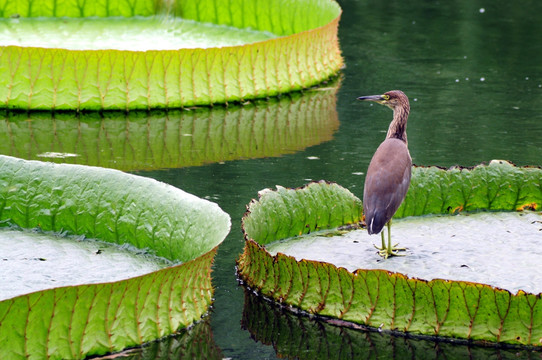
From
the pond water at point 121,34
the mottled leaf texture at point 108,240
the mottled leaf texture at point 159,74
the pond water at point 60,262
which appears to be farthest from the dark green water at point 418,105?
the pond water at point 121,34

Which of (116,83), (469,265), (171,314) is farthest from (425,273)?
(116,83)

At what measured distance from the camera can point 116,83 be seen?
8742mm

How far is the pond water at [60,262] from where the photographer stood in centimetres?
467

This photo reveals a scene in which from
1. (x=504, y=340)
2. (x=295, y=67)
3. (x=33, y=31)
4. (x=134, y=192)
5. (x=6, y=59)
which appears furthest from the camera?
(x=33, y=31)

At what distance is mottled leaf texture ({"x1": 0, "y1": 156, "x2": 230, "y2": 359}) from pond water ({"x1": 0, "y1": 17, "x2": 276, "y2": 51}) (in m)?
4.97

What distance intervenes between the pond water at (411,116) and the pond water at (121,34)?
56.1 inches

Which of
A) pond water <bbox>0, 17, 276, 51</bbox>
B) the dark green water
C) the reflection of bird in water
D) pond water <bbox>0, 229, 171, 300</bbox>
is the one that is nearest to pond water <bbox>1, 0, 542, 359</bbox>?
the dark green water

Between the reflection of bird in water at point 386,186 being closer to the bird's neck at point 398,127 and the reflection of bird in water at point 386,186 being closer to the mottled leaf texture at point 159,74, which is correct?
the bird's neck at point 398,127

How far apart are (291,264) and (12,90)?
187 inches

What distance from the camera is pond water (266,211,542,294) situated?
4859 mm

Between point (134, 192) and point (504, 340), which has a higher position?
point (134, 192)

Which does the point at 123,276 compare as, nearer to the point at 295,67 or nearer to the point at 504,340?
the point at 504,340

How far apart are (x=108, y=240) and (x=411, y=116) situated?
14.7 ft

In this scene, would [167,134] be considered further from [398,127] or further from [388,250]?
[388,250]
